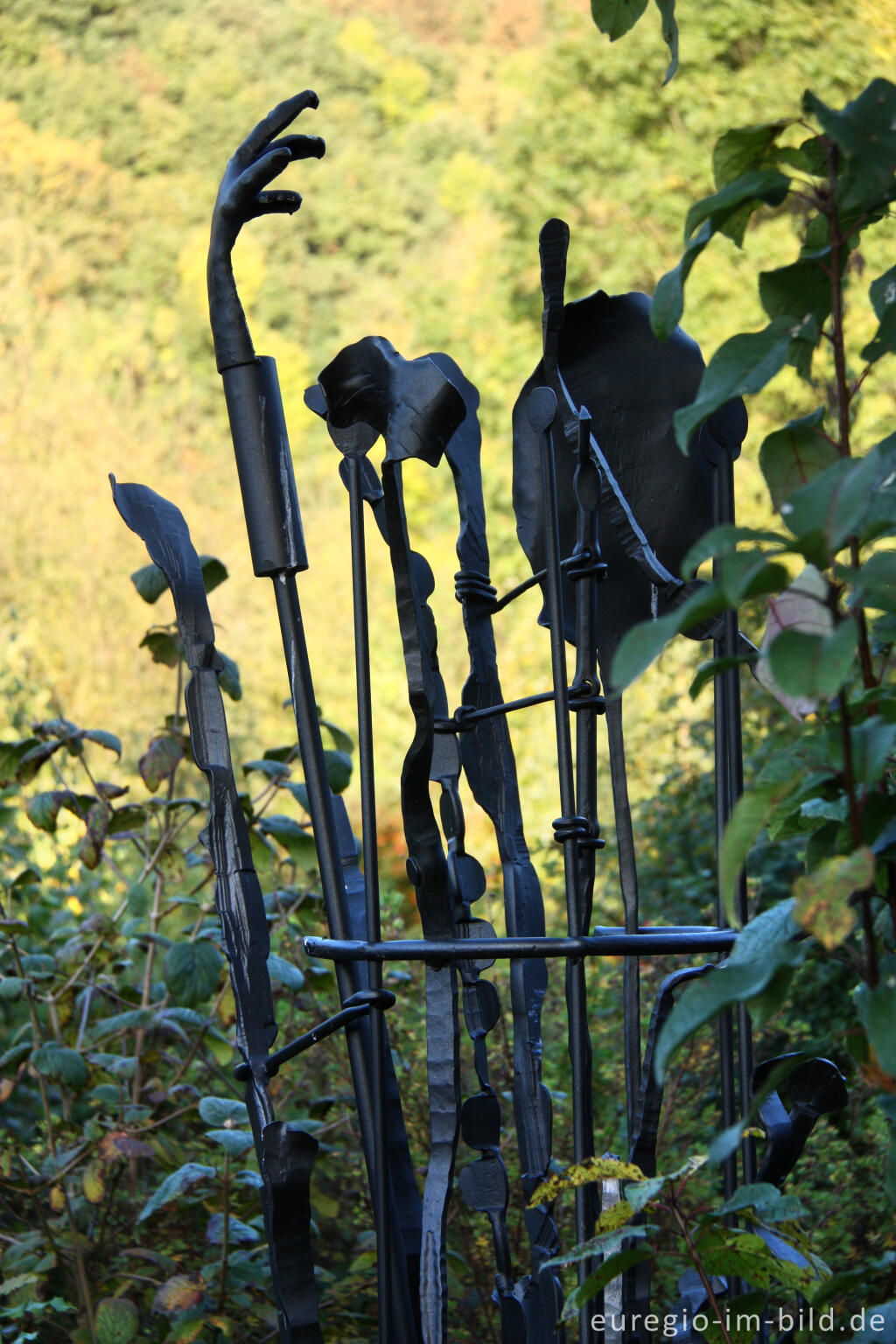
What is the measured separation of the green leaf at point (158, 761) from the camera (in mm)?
1771

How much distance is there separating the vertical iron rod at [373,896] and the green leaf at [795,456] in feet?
1.12

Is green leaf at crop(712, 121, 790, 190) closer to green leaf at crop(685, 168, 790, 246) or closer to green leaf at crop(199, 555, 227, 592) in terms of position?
green leaf at crop(685, 168, 790, 246)

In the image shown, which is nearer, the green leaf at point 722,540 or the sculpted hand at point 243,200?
the green leaf at point 722,540

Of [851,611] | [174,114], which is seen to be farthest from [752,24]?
[851,611]

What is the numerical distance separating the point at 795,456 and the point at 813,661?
176 mm

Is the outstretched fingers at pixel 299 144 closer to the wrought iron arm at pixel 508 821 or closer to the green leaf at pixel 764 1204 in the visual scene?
the wrought iron arm at pixel 508 821

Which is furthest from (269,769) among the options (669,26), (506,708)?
(669,26)

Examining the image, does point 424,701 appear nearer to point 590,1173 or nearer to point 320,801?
point 320,801

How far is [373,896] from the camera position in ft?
2.85

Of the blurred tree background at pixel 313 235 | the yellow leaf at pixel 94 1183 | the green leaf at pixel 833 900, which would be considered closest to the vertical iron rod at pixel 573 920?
the green leaf at pixel 833 900

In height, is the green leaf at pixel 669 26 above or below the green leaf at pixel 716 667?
above

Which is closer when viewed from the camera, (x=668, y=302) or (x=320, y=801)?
(x=668, y=302)

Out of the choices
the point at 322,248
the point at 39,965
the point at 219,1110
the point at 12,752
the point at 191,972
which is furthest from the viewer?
the point at 322,248

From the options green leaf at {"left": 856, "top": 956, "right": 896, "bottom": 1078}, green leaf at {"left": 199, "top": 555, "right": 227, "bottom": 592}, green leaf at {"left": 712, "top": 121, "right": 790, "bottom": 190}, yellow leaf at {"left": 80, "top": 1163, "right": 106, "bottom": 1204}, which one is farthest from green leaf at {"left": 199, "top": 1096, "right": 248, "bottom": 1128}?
green leaf at {"left": 712, "top": 121, "right": 790, "bottom": 190}
